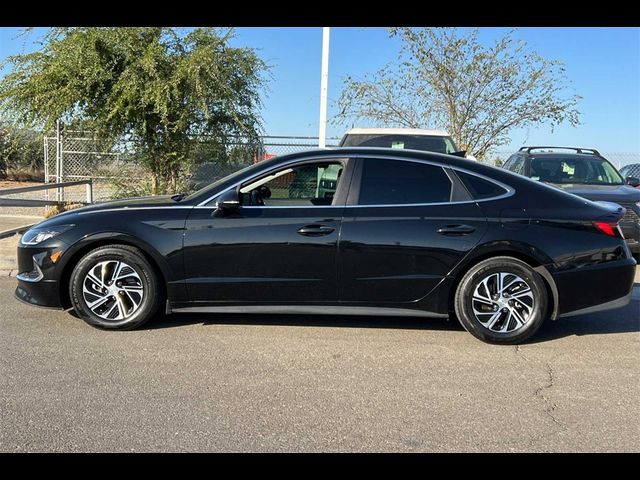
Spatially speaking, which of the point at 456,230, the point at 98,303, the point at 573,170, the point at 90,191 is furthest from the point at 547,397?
the point at 90,191

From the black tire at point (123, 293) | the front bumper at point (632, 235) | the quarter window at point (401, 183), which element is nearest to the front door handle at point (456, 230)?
the quarter window at point (401, 183)

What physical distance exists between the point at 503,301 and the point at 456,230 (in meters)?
0.72

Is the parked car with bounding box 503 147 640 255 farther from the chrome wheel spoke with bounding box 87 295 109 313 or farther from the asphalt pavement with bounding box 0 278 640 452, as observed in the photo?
the chrome wheel spoke with bounding box 87 295 109 313

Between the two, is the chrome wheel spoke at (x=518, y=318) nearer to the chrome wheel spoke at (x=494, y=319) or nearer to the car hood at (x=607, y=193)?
the chrome wheel spoke at (x=494, y=319)

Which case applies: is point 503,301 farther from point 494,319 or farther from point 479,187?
point 479,187

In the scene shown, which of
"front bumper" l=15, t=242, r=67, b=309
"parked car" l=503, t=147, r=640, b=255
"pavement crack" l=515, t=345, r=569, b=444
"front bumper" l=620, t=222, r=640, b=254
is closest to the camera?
"pavement crack" l=515, t=345, r=569, b=444

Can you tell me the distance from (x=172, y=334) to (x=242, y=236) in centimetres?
105

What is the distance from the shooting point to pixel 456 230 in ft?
14.3

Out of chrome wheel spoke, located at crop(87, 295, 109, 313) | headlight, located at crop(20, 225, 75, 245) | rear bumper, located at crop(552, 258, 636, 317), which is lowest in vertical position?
chrome wheel spoke, located at crop(87, 295, 109, 313)

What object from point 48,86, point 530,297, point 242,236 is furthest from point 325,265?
point 48,86

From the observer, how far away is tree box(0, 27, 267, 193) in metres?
9.30

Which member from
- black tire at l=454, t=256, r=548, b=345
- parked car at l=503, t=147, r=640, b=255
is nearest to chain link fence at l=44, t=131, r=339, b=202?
parked car at l=503, t=147, r=640, b=255

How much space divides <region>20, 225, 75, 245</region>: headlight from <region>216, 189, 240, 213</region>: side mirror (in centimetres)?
130

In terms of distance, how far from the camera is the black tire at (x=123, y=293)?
442cm
